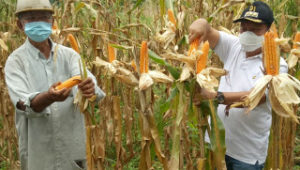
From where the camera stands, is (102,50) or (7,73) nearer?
(7,73)

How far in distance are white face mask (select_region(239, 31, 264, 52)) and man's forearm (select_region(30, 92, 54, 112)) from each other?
47.8 inches

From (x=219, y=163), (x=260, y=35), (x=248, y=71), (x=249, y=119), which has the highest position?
(x=260, y=35)

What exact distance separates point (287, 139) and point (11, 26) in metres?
2.81

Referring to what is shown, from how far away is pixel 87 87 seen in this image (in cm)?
211

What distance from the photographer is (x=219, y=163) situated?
218 centimetres

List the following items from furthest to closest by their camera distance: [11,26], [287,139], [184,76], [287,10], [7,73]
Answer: [11,26] < [287,10] < [287,139] < [7,73] < [184,76]

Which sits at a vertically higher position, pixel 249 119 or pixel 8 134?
pixel 249 119

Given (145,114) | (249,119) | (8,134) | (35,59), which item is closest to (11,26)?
(8,134)

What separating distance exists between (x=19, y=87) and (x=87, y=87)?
46 centimetres

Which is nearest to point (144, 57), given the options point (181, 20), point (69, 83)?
point (69, 83)

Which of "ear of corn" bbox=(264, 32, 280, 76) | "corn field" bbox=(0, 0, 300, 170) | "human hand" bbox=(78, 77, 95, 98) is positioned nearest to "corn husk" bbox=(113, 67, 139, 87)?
"corn field" bbox=(0, 0, 300, 170)

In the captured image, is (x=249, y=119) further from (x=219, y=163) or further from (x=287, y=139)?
(x=287, y=139)

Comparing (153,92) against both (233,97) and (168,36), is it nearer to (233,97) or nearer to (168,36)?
(168,36)

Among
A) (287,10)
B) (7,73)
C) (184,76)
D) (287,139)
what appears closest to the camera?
(184,76)
